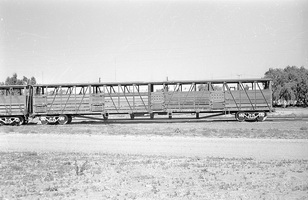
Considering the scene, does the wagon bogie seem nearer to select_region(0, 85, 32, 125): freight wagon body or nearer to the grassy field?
the grassy field

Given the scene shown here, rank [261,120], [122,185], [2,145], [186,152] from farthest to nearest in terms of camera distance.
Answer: [261,120], [2,145], [186,152], [122,185]

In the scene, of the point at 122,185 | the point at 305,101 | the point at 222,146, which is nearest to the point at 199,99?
the point at 222,146

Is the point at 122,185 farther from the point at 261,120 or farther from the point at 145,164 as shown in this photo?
the point at 261,120

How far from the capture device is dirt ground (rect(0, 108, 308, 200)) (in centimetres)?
648

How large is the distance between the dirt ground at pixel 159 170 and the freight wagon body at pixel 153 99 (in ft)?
38.4

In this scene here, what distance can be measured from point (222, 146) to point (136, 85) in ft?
49.1

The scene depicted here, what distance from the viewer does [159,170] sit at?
336 inches

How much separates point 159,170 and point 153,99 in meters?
17.6

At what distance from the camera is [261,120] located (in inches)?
990

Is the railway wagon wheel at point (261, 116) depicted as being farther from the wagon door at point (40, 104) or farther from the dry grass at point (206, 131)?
the wagon door at point (40, 104)

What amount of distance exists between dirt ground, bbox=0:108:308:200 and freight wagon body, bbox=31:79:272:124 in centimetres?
1171

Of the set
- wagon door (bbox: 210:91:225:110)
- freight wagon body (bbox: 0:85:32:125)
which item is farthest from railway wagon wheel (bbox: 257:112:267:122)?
freight wagon body (bbox: 0:85:32:125)

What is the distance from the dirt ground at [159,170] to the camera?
21.3ft

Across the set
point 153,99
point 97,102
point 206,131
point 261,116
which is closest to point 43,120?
point 97,102
